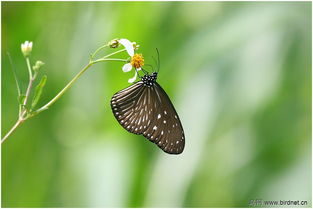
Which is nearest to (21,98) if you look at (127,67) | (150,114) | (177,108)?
(127,67)

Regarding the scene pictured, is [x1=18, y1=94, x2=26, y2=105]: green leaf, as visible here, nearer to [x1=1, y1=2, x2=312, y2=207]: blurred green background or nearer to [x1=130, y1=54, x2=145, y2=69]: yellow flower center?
[x1=130, y1=54, x2=145, y2=69]: yellow flower center

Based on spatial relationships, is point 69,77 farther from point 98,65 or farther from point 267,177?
point 267,177

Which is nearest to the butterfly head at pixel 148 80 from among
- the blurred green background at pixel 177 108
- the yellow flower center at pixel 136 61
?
the yellow flower center at pixel 136 61

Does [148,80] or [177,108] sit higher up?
[148,80]

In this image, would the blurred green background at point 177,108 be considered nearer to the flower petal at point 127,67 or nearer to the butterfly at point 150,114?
the butterfly at point 150,114

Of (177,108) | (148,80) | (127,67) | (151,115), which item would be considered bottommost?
(177,108)

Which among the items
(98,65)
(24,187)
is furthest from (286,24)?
(24,187)

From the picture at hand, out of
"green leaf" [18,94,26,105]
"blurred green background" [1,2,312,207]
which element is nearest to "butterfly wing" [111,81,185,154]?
"green leaf" [18,94,26,105]

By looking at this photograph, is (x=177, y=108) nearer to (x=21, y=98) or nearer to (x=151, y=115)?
(x=151, y=115)
